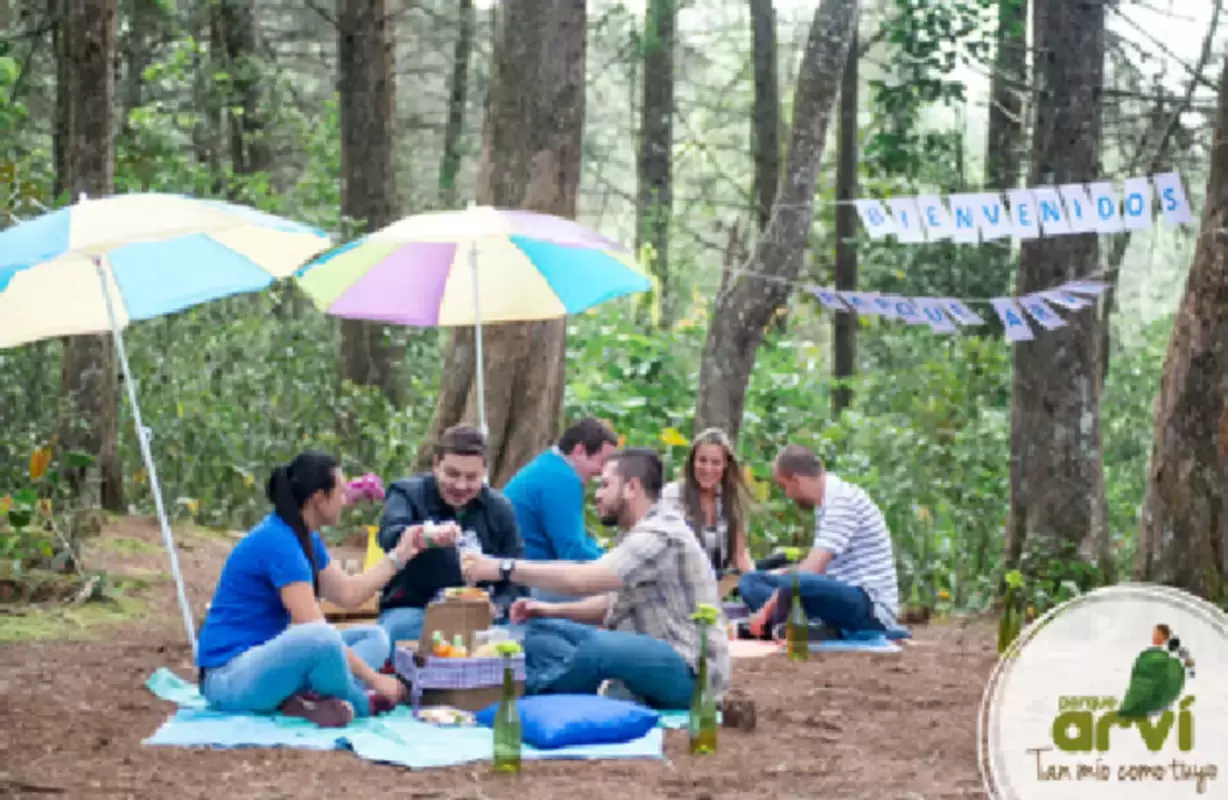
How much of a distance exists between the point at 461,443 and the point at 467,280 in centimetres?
200

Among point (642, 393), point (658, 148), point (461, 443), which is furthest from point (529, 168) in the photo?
point (658, 148)

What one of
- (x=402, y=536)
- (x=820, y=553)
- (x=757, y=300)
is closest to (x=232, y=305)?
(x=757, y=300)

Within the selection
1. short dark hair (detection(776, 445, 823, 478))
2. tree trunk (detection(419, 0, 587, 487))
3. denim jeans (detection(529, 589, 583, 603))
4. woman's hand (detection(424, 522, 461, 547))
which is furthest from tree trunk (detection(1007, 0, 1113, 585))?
woman's hand (detection(424, 522, 461, 547))

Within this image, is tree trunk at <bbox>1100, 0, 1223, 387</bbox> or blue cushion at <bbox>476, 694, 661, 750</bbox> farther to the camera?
tree trunk at <bbox>1100, 0, 1223, 387</bbox>

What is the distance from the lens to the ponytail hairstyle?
621 centimetres

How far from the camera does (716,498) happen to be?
28.7 feet

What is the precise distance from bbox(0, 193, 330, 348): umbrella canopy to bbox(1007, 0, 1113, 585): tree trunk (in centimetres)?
478

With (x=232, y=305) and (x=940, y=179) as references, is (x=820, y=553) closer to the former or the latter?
(x=232, y=305)

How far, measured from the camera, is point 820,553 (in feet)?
28.1

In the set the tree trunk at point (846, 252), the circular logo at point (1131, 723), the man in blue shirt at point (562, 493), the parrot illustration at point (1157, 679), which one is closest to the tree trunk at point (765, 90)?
the tree trunk at point (846, 252)

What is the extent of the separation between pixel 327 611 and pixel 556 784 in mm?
3246

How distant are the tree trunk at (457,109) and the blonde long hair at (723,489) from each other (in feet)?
41.6

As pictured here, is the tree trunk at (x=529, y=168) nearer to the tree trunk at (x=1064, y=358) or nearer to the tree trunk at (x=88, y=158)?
the tree trunk at (x=88, y=158)

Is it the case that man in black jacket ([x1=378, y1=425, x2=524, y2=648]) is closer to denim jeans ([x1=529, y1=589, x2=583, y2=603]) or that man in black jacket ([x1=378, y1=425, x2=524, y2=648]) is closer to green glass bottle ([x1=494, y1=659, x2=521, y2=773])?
denim jeans ([x1=529, y1=589, x2=583, y2=603])
